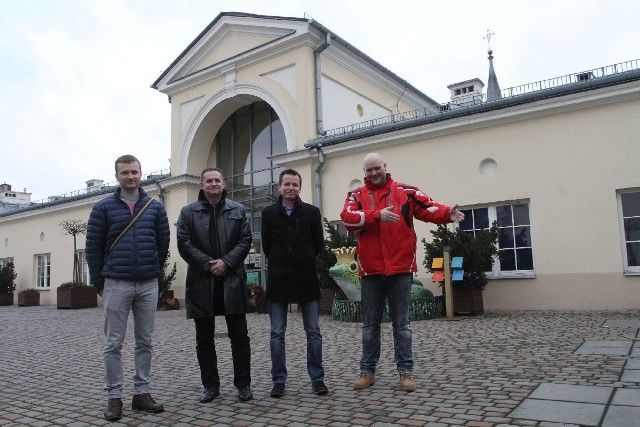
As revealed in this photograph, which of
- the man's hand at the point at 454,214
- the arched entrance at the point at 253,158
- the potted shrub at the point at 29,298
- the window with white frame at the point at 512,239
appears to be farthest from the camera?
the potted shrub at the point at 29,298

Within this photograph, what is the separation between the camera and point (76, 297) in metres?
18.4

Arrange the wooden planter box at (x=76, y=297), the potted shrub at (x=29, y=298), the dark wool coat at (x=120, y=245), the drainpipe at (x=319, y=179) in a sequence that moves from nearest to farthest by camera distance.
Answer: the dark wool coat at (x=120, y=245)
the drainpipe at (x=319, y=179)
the wooden planter box at (x=76, y=297)
the potted shrub at (x=29, y=298)

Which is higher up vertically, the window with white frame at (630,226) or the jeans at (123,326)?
the window with white frame at (630,226)

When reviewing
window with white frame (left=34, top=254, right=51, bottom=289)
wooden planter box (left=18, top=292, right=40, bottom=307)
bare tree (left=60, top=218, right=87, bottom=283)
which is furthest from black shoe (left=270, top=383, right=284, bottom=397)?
window with white frame (left=34, top=254, right=51, bottom=289)

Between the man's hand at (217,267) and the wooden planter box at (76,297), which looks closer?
the man's hand at (217,267)

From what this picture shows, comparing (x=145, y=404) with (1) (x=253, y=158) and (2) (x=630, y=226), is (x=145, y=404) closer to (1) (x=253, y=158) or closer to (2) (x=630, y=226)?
(2) (x=630, y=226)

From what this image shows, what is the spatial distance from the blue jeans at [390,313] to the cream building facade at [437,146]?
699 cm

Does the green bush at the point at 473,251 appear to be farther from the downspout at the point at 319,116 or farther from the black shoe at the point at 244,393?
Answer: the black shoe at the point at 244,393

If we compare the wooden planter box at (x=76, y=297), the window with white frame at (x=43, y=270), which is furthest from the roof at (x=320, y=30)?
the window with white frame at (x=43, y=270)

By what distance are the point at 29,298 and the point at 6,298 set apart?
2238 mm

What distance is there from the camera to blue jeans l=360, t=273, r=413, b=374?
4684mm

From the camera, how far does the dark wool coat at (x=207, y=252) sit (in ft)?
15.1

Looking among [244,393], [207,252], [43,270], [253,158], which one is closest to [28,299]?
[43,270]

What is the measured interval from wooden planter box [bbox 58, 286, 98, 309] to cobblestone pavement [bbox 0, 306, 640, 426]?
381 inches
